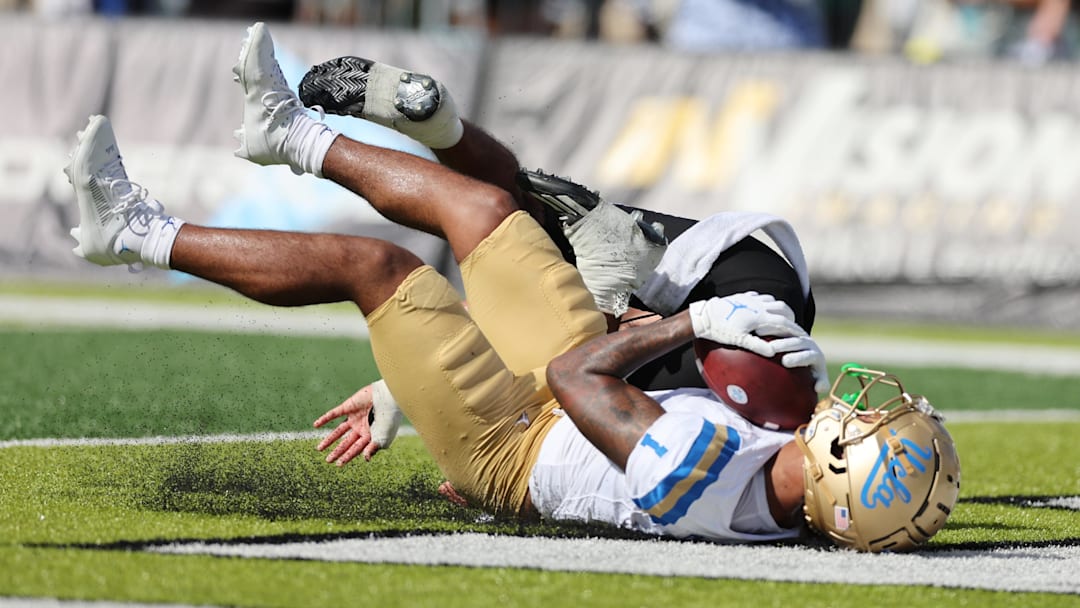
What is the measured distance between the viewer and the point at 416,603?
3395mm

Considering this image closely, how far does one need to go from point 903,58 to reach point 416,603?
35.4 feet

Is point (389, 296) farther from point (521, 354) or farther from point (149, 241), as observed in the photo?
point (149, 241)

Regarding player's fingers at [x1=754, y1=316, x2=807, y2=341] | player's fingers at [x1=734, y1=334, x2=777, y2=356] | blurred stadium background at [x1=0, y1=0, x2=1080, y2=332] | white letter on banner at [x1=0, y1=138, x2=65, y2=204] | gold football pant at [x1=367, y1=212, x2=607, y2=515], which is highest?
player's fingers at [x1=754, y1=316, x2=807, y2=341]

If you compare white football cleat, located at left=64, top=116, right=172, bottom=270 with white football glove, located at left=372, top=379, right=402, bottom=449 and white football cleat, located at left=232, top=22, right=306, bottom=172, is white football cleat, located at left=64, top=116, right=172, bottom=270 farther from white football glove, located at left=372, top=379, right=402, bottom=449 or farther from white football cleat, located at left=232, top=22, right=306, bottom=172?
white football glove, located at left=372, top=379, right=402, bottom=449

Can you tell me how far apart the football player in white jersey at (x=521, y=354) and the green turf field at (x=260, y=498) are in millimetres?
248

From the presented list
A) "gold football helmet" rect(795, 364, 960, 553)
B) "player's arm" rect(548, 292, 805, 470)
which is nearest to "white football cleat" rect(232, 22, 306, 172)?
"player's arm" rect(548, 292, 805, 470)

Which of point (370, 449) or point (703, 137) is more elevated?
point (370, 449)

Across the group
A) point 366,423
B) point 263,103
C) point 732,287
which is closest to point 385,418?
point 366,423

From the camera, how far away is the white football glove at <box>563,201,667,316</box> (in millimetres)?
4688

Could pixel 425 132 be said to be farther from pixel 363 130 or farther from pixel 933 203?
pixel 933 203

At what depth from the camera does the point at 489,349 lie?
14.3ft

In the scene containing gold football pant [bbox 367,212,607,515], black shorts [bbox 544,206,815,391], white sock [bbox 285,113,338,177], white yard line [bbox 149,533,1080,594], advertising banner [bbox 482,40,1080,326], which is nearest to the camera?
white yard line [bbox 149,533,1080,594]

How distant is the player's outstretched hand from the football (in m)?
1.06

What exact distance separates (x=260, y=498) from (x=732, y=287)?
61.6 inches
